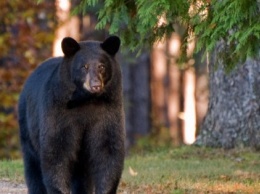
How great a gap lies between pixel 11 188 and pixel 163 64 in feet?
83.6

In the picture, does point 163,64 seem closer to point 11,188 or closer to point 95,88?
point 11,188

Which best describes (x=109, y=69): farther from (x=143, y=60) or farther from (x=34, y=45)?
(x=143, y=60)

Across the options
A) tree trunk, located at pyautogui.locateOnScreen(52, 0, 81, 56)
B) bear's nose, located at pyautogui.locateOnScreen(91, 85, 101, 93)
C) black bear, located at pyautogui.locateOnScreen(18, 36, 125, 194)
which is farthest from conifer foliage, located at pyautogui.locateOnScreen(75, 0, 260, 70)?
tree trunk, located at pyautogui.locateOnScreen(52, 0, 81, 56)

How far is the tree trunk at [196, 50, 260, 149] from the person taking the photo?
16.0 m

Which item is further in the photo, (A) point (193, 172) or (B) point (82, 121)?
(A) point (193, 172)

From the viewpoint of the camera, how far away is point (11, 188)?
12.7 metres

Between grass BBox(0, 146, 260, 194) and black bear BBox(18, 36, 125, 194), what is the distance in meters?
2.25

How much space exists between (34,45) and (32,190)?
16.4 metres

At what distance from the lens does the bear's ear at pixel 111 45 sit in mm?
9984

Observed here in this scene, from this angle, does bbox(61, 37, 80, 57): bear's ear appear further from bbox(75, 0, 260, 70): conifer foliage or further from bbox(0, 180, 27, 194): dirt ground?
bbox(0, 180, 27, 194): dirt ground

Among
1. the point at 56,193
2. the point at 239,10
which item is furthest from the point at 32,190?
the point at 239,10

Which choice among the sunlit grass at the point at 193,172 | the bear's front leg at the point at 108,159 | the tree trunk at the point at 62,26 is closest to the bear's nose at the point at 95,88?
the bear's front leg at the point at 108,159

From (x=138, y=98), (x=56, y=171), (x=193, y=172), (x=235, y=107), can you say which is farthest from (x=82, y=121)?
(x=138, y=98)

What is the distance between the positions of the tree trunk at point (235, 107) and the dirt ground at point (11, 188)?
440 centimetres
